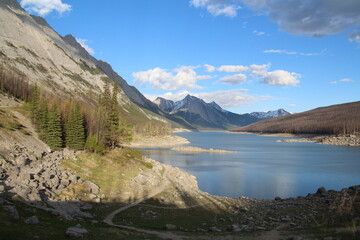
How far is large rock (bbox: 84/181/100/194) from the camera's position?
3847 cm

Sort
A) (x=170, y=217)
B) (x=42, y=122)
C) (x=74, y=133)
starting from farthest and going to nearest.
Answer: (x=74, y=133), (x=42, y=122), (x=170, y=217)

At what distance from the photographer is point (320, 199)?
41312 millimetres

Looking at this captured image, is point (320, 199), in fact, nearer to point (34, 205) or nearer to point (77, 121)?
point (34, 205)

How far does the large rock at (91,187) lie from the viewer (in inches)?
1515

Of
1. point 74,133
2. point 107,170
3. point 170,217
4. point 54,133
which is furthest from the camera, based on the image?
point 74,133

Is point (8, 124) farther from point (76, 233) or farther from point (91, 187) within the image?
point (76, 233)

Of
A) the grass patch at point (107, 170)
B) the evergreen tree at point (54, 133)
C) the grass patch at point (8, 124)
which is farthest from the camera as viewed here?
the evergreen tree at point (54, 133)

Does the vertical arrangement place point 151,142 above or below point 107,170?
above

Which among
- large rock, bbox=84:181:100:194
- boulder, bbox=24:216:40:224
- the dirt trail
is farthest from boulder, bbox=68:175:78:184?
boulder, bbox=24:216:40:224

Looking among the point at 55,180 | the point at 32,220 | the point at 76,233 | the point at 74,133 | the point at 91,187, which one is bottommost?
the point at 91,187

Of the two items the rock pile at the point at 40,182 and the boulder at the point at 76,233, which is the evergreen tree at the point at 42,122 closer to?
the rock pile at the point at 40,182

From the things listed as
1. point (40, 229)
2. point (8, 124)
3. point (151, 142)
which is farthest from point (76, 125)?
point (151, 142)

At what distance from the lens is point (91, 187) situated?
38875mm

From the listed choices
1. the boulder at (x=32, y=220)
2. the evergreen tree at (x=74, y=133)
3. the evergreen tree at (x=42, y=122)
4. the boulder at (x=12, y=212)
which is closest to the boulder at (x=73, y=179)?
the boulder at (x=12, y=212)
